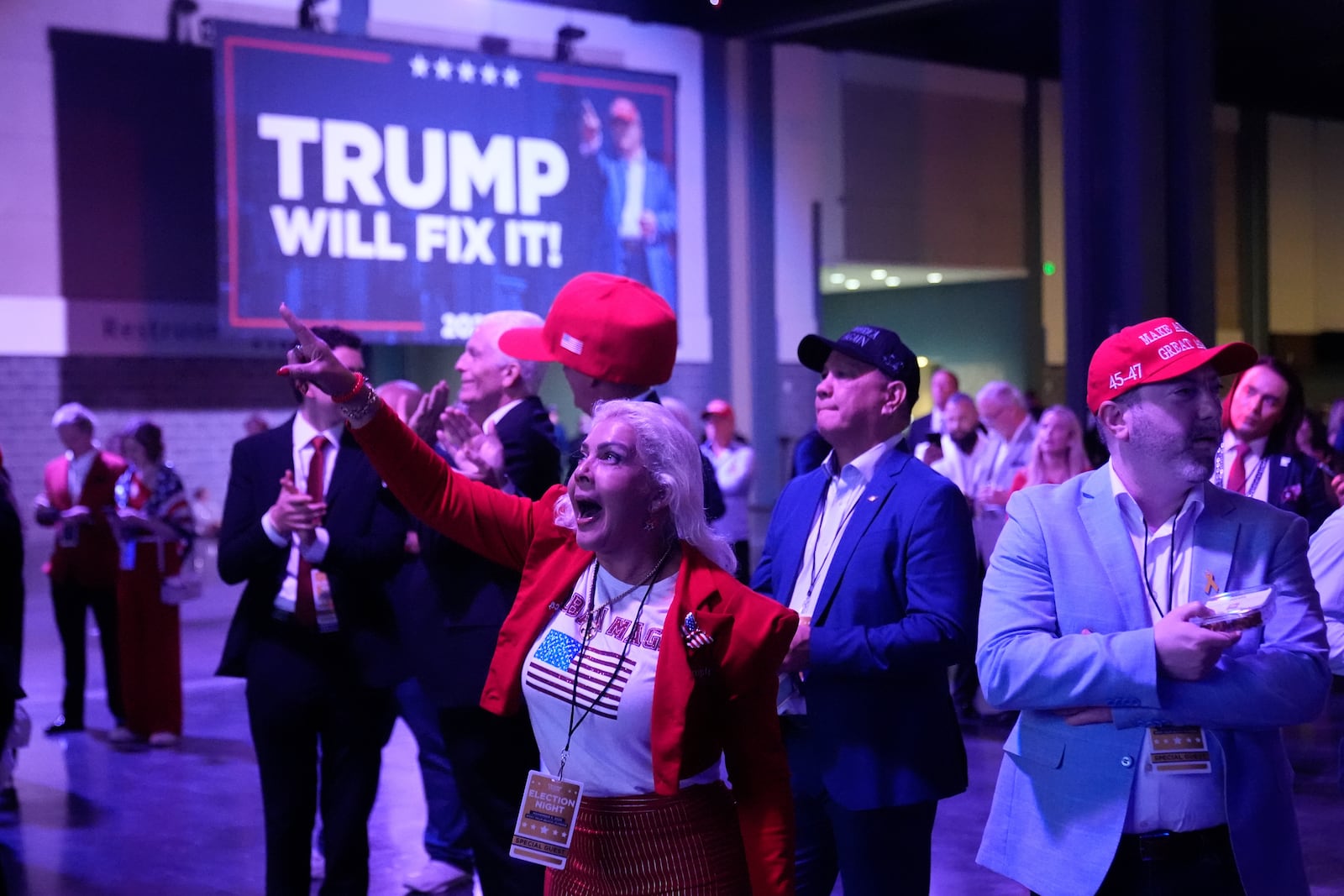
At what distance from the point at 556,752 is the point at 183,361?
41.1 feet

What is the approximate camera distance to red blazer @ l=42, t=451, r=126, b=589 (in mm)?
Result: 7613

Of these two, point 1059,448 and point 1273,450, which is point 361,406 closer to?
point 1273,450

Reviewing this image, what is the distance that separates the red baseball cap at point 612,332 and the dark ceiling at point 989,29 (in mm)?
12648

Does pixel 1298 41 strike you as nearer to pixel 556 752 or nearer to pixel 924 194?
pixel 924 194

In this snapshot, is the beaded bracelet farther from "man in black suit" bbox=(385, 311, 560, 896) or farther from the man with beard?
the man with beard

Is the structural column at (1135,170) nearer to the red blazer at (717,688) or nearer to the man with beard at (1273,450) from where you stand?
the man with beard at (1273,450)

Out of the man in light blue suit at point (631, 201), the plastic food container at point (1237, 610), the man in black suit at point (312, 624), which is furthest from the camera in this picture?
the man in light blue suit at point (631, 201)

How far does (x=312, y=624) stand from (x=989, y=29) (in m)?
15.3

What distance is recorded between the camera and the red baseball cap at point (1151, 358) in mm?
2328

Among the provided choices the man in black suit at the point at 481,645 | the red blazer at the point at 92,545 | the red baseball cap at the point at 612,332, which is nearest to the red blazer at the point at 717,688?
the red baseball cap at the point at 612,332

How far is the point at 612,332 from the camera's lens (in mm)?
2988

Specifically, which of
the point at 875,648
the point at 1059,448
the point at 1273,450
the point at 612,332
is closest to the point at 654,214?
the point at 1059,448

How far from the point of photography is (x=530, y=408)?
11.2ft

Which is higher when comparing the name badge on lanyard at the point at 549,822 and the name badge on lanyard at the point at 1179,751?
the name badge on lanyard at the point at 1179,751
